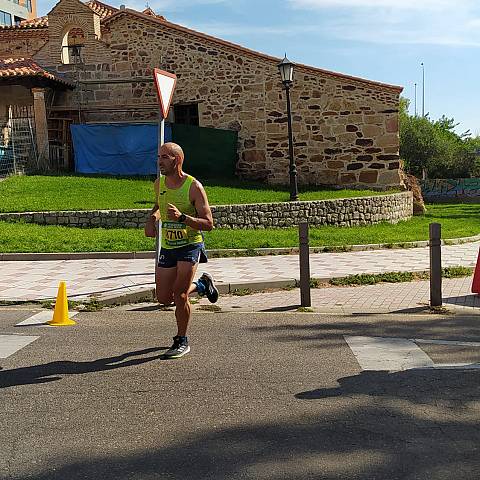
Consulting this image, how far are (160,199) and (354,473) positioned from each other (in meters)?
3.27

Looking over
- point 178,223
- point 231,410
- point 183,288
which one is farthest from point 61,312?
point 231,410

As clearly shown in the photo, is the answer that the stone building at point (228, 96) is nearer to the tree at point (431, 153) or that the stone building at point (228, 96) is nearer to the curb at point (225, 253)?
the curb at point (225, 253)

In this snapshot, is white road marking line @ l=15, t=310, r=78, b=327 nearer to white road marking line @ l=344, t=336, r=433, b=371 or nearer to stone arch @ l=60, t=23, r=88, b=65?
white road marking line @ l=344, t=336, r=433, b=371

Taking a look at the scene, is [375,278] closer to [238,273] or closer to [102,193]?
[238,273]

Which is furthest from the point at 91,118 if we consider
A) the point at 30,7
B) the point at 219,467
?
the point at 30,7

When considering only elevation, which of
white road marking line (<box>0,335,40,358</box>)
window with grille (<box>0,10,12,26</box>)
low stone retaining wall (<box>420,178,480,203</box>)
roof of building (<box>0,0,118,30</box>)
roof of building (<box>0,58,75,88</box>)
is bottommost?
low stone retaining wall (<box>420,178,480,203</box>)

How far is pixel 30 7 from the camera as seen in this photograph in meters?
67.3

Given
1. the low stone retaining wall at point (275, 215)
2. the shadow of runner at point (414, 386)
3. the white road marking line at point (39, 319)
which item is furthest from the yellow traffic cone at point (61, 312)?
the low stone retaining wall at point (275, 215)

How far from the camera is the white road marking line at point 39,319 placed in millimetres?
7133

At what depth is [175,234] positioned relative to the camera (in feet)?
18.7

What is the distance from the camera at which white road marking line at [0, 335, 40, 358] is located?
5910 millimetres

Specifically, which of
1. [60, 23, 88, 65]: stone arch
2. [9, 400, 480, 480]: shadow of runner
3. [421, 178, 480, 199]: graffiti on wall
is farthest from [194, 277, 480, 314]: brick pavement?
[421, 178, 480, 199]: graffiti on wall

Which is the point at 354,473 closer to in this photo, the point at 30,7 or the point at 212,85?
the point at 212,85

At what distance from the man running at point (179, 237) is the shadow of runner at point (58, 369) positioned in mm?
361
